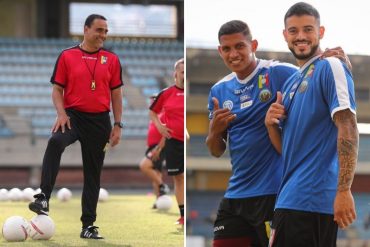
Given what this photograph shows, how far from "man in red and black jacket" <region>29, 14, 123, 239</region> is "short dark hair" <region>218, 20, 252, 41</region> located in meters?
2.30

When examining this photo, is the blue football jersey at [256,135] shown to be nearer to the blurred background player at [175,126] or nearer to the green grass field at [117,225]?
the green grass field at [117,225]

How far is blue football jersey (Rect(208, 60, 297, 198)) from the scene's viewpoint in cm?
393

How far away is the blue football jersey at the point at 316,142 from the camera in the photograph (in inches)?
126

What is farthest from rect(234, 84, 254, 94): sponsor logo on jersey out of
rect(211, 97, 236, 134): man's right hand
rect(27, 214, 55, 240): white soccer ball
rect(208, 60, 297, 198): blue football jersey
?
rect(27, 214, 55, 240): white soccer ball

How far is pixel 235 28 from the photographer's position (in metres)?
3.94

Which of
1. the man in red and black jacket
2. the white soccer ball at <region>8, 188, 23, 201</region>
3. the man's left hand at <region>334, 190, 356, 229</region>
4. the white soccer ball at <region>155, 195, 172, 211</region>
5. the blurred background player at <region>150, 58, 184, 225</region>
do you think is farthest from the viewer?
the white soccer ball at <region>8, 188, 23, 201</region>

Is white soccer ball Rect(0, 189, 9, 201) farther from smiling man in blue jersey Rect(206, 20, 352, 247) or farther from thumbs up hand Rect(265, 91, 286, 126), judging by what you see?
thumbs up hand Rect(265, 91, 286, 126)

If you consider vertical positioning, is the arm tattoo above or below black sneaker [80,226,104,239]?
above

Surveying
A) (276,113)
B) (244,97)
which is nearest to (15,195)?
(244,97)

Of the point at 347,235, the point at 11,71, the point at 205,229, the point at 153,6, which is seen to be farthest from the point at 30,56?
the point at 347,235

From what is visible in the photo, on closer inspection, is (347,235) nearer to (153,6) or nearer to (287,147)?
(153,6)

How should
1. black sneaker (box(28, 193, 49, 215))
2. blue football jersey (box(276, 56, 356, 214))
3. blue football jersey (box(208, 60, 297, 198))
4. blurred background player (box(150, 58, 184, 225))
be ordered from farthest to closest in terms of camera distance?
blurred background player (box(150, 58, 184, 225))
black sneaker (box(28, 193, 49, 215))
blue football jersey (box(208, 60, 297, 198))
blue football jersey (box(276, 56, 356, 214))

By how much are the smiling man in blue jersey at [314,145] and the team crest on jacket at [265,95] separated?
0.54 metres

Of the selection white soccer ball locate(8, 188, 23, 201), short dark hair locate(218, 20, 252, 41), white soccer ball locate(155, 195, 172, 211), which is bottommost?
white soccer ball locate(8, 188, 23, 201)
